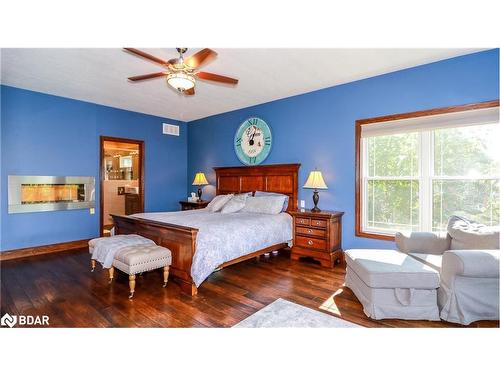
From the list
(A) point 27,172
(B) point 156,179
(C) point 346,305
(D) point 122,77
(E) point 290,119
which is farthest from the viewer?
(B) point 156,179

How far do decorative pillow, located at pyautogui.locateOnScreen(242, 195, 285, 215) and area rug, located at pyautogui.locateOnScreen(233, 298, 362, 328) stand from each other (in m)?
1.96

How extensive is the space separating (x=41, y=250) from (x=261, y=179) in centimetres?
409

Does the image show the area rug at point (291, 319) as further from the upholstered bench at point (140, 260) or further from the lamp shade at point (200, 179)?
the lamp shade at point (200, 179)

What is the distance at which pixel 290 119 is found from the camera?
457 centimetres

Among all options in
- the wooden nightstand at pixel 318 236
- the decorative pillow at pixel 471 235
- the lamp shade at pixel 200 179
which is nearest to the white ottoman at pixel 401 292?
the decorative pillow at pixel 471 235

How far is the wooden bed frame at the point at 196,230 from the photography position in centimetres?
276

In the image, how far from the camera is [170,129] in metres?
6.13

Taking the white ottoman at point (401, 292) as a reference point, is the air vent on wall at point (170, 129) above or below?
above

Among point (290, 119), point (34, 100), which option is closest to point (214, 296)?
point (290, 119)

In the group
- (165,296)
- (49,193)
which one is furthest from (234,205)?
(49,193)

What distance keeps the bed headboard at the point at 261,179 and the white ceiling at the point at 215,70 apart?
1.35m

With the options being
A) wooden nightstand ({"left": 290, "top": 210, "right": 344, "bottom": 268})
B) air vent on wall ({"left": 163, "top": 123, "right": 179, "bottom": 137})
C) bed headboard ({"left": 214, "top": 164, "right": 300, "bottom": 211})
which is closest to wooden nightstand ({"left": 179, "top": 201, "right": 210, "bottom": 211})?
bed headboard ({"left": 214, "top": 164, "right": 300, "bottom": 211})
